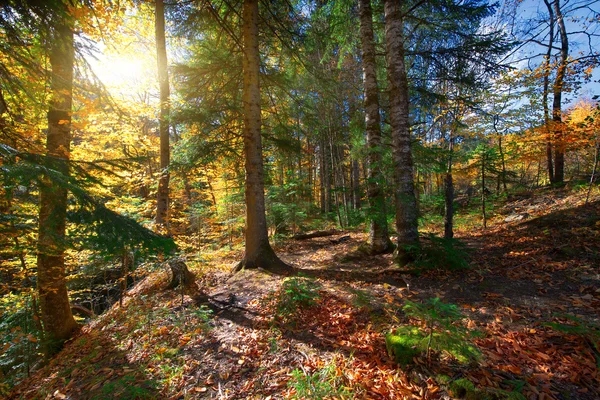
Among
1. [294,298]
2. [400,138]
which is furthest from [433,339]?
[400,138]

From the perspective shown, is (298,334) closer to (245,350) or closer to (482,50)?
(245,350)

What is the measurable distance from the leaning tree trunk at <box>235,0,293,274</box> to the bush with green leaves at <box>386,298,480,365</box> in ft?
12.4

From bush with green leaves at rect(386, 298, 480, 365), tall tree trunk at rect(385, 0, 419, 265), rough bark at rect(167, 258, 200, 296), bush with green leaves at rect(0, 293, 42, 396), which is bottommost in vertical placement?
bush with green leaves at rect(0, 293, 42, 396)

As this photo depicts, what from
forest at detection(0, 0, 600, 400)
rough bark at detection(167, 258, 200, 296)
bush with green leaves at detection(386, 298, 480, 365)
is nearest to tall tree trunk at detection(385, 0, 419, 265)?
forest at detection(0, 0, 600, 400)

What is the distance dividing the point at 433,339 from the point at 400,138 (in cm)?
394

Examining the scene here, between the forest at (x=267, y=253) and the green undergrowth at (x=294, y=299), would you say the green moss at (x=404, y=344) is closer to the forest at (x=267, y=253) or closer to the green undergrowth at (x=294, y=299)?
the forest at (x=267, y=253)

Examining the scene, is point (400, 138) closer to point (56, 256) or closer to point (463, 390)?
point (463, 390)

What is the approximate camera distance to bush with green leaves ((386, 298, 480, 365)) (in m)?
2.14

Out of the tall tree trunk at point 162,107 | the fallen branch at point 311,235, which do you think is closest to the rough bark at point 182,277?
the tall tree trunk at point 162,107

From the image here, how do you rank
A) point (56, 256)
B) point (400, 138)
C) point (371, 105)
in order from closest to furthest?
point (56, 256), point (400, 138), point (371, 105)

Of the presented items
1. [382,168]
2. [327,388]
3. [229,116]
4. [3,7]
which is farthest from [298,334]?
[229,116]

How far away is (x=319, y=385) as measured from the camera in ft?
7.48

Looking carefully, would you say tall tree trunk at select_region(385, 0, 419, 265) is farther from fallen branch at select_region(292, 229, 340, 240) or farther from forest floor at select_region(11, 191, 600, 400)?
fallen branch at select_region(292, 229, 340, 240)

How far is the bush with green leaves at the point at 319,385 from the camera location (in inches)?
85.0
